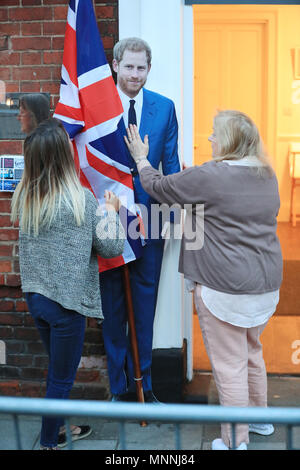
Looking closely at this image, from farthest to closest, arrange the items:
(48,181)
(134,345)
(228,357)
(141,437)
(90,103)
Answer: (134,345) < (141,437) < (90,103) < (228,357) < (48,181)

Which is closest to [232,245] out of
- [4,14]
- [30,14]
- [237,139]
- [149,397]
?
[237,139]

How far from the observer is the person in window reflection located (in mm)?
3828

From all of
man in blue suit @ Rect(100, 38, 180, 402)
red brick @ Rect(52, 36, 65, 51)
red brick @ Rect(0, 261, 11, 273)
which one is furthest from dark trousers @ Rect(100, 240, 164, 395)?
red brick @ Rect(52, 36, 65, 51)

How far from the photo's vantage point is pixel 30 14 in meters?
3.80

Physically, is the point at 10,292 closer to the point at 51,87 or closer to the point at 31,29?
the point at 51,87

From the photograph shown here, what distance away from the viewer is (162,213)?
3779 mm

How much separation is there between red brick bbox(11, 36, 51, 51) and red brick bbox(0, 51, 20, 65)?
4 cm

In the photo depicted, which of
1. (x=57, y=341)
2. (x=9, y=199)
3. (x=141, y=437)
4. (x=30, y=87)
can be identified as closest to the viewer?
(x=57, y=341)

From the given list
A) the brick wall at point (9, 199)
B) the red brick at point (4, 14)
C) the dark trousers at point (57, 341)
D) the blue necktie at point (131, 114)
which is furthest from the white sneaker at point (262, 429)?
the red brick at point (4, 14)

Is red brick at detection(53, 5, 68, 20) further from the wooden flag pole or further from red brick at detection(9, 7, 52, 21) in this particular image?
the wooden flag pole

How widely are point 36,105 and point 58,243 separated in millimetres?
1167

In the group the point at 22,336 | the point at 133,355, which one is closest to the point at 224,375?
the point at 133,355

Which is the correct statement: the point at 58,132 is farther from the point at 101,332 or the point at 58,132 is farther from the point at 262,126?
the point at 262,126

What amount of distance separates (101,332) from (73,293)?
0.99 metres
